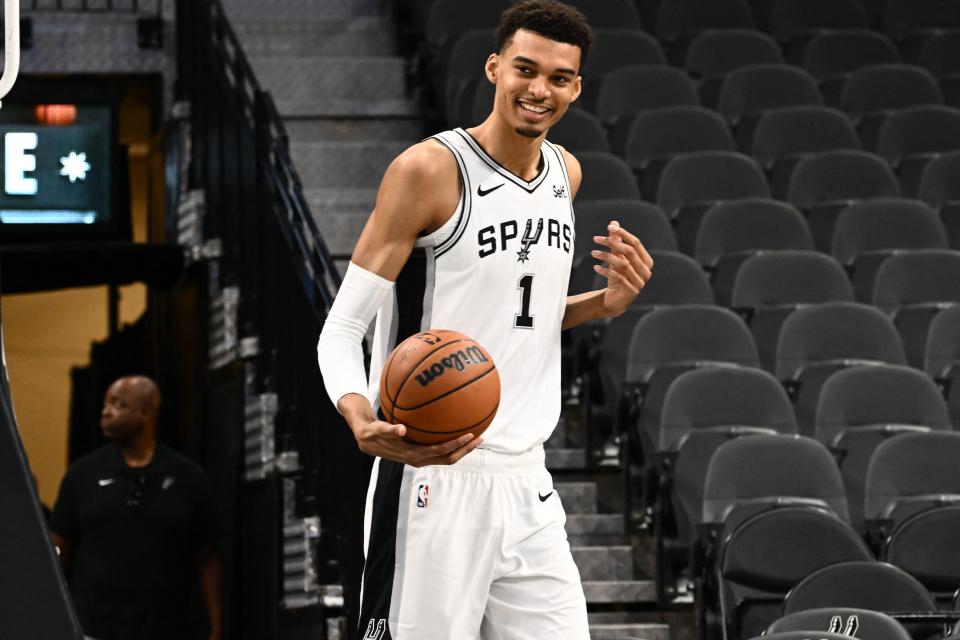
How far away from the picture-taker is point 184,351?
909 centimetres

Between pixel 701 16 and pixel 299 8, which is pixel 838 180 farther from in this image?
pixel 299 8

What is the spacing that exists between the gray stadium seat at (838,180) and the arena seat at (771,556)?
3.14 m

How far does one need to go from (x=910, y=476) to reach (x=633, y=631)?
1189mm

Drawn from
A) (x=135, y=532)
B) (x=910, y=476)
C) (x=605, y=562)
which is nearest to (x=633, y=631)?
(x=605, y=562)

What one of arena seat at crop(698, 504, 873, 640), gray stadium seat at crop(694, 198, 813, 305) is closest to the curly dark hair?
arena seat at crop(698, 504, 873, 640)

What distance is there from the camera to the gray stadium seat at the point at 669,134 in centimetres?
848

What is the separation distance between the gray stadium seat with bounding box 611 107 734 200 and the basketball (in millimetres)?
5505

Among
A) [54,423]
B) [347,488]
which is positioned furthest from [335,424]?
[54,423]

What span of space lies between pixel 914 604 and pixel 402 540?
8.05 ft

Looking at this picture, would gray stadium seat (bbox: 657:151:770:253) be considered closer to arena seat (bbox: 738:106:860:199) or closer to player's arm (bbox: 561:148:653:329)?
arena seat (bbox: 738:106:860:199)

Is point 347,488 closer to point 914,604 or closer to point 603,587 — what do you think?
point 603,587

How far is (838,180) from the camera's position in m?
8.43

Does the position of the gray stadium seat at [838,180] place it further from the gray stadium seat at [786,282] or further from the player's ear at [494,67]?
the player's ear at [494,67]

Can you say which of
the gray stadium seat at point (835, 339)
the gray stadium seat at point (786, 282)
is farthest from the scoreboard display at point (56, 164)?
the gray stadium seat at point (835, 339)
